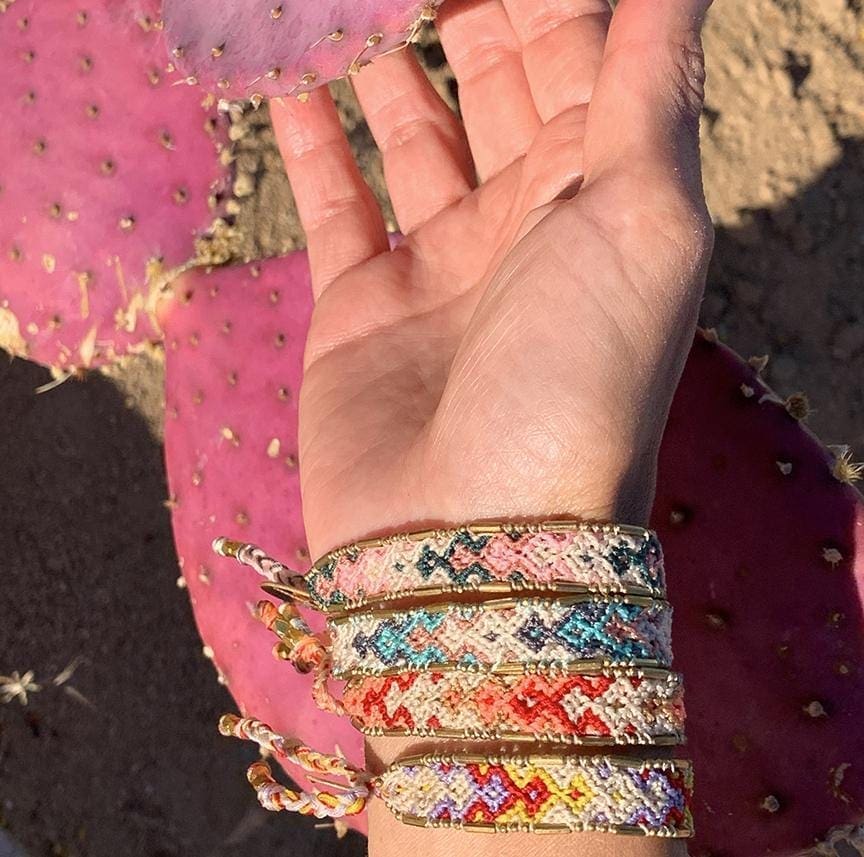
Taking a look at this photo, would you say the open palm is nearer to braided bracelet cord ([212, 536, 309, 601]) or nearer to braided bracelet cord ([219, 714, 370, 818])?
braided bracelet cord ([212, 536, 309, 601])

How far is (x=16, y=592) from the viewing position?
1313 mm

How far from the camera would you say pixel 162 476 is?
53.0 inches

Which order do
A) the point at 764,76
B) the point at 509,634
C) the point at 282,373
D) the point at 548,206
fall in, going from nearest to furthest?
the point at 509,634
the point at 548,206
the point at 282,373
the point at 764,76

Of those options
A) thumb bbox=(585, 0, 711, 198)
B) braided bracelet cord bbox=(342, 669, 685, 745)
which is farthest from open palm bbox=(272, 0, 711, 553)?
braided bracelet cord bbox=(342, 669, 685, 745)

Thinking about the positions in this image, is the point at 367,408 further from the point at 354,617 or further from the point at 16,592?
the point at 16,592

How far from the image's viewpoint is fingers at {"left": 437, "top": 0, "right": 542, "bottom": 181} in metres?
0.90

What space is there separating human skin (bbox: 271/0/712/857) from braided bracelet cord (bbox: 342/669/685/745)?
0.14 feet

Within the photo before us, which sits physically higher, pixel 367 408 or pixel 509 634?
pixel 367 408

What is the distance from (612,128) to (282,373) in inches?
17.1

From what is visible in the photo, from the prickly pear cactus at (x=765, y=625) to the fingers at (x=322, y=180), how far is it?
0.37 m

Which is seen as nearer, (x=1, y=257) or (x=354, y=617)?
(x=354, y=617)

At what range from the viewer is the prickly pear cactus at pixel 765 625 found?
75cm

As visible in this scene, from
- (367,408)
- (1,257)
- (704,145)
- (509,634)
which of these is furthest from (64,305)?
(704,145)

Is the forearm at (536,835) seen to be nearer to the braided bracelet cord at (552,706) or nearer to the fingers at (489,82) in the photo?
the braided bracelet cord at (552,706)
